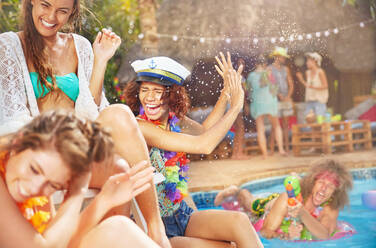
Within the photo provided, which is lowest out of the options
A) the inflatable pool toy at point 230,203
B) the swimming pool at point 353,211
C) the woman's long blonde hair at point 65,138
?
the swimming pool at point 353,211

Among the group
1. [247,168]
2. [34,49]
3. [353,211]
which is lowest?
[353,211]

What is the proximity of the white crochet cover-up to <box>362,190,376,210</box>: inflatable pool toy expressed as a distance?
10.4 ft

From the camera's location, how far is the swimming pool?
3437mm

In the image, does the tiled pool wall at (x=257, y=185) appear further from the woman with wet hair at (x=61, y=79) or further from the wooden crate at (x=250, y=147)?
the woman with wet hair at (x=61, y=79)

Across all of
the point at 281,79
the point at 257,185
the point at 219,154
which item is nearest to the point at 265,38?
the point at 281,79

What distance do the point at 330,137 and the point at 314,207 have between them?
4.12m

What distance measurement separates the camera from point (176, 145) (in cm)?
218

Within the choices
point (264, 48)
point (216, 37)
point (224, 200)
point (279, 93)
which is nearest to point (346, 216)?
point (224, 200)

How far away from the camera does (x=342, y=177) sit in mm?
3543

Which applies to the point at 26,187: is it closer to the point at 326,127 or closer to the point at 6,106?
the point at 6,106

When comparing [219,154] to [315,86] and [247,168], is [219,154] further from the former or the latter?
[315,86]

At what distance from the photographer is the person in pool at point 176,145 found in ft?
7.03

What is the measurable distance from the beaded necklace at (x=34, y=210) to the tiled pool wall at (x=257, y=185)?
3227 mm

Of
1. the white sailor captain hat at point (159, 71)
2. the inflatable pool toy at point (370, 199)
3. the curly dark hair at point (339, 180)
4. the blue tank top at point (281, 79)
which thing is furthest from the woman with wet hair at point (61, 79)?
the blue tank top at point (281, 79)
